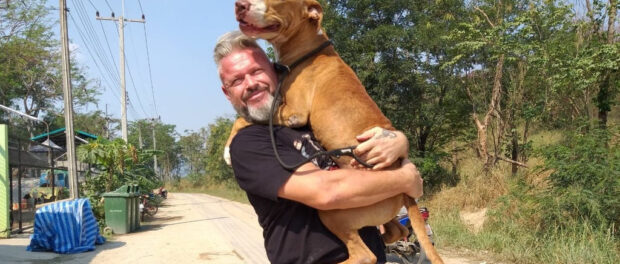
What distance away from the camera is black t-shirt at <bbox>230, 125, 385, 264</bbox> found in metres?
1.99

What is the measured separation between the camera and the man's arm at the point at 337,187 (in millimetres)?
1870

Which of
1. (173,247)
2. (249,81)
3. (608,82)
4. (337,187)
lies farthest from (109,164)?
(337,187)

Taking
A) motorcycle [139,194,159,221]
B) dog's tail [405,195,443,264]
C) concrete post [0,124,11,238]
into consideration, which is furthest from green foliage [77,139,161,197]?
dog's tail [405,195,443,264]

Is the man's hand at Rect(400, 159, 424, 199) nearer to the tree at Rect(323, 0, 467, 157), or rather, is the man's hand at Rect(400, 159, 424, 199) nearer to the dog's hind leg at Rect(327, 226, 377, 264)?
the dog's hind leg at Rect(327, 226, 377, 264)

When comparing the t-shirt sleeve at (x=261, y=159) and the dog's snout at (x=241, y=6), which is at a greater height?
the dog's snout at (x=241, y=6)

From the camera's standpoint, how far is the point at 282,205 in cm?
205

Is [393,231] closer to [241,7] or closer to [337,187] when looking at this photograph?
[337,187]

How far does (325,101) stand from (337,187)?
0.47m

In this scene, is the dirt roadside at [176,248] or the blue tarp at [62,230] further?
the blue tarp at [62,230]

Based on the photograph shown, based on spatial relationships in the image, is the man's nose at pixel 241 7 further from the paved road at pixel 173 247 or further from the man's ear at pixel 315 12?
the paved road at pixel 173 247

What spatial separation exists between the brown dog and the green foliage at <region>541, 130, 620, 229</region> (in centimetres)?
592

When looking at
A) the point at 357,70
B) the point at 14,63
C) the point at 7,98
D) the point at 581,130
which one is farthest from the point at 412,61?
the point at 7,98

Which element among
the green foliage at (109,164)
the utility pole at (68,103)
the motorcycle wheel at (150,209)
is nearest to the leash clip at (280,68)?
the utility pole at (68,103)

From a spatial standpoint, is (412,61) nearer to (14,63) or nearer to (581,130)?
(581,130)
